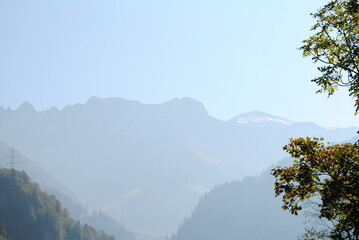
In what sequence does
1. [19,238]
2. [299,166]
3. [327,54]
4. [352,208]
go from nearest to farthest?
[352,208]
[299,166]
[327,54]
[19,238]

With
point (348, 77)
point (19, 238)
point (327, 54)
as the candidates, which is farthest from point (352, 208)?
point (19, 238)

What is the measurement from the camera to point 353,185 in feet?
48.7

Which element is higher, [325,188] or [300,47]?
[300,47]

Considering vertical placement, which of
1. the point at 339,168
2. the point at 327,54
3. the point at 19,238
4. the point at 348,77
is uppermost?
the point at 327,54

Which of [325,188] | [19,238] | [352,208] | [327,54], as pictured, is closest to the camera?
[352,208]

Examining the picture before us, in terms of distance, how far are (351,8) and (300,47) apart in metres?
2.64

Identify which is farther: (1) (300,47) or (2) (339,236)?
(1) (300,47)

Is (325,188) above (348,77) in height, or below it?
below

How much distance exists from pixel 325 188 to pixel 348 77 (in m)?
4.77

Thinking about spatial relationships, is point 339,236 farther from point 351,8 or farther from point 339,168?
point 351,8

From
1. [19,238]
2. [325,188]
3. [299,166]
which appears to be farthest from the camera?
[19,238]

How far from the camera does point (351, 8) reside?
1616 cm

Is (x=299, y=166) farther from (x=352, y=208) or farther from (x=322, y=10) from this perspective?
(x=322, y=10)

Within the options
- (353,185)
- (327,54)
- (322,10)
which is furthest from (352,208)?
(322,10)
